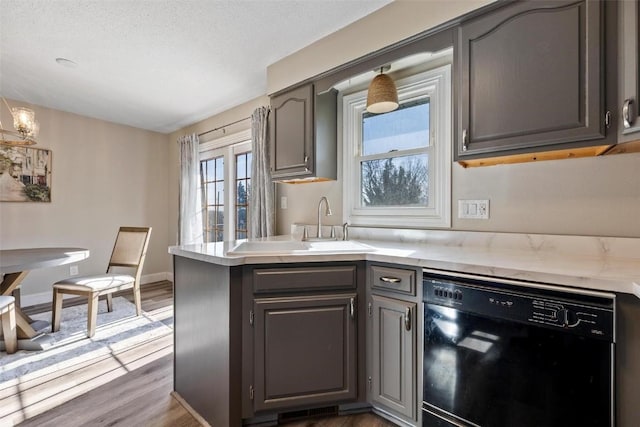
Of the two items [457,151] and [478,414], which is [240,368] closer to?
[478,414]

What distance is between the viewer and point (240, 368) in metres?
1.46

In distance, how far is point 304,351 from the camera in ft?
5.02

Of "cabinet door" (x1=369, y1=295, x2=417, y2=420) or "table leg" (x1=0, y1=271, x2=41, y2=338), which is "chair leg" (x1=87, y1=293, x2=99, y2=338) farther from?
"cabinet door" (x1=369, y1=295, x2=417, y2=420)

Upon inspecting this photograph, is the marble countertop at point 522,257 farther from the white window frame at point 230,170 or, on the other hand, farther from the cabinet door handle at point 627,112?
the white window frame at point 230,170

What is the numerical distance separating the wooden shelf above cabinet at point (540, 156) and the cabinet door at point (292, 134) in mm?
1103

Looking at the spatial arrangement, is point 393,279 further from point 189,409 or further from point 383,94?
point 189,409

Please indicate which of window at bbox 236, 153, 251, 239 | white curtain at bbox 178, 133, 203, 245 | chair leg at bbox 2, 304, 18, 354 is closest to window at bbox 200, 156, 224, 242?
white curtain at bbox 178, 133, 203, 245

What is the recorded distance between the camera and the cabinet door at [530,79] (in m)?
1.21

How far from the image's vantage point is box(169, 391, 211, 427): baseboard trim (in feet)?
5.20

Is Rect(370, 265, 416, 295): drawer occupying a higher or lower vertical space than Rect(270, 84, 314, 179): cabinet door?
lower

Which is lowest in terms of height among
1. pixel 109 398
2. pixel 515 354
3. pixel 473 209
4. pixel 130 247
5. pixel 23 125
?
pixel 109 398

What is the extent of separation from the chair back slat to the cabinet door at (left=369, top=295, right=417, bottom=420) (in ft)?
9.14

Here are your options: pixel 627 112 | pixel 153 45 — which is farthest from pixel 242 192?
pixel 627 112

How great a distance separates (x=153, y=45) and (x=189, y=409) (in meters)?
2.54
